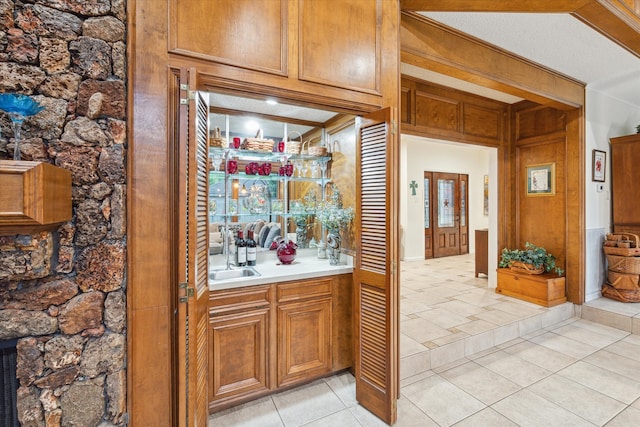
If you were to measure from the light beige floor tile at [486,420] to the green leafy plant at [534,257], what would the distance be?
249cm

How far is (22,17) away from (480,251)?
574 cm

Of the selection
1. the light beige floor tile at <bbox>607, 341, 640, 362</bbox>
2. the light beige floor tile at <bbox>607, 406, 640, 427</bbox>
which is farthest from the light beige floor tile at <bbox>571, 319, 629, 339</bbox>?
Answer: the light beige floor tile at <bbox>607, 406, 640, 427</bbox>

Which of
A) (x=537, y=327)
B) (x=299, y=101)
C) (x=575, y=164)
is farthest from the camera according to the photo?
(x=575, y=164)

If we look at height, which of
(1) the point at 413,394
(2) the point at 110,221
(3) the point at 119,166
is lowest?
(1) the point at 413,394

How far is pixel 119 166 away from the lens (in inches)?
53.6

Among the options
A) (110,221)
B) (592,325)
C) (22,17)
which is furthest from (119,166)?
(592,325)

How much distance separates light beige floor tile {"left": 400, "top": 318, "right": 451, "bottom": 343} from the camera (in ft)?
9.36

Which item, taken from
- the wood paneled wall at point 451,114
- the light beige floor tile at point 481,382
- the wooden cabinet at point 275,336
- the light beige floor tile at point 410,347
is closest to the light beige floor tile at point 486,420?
the light beige floor tile at point 481,382

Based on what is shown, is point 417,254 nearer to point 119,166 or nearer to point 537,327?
point 537,327

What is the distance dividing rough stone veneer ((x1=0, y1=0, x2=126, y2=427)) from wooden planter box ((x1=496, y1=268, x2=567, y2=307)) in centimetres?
437

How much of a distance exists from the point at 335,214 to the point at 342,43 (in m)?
1.46

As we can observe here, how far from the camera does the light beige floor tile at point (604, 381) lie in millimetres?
2230

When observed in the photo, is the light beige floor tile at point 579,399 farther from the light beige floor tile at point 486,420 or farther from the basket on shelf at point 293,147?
the basket on shelf at point 293,147

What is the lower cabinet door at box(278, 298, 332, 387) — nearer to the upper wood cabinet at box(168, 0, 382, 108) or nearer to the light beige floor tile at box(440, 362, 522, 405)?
the light beige floor tile at box(440, 362, 522, 405)
